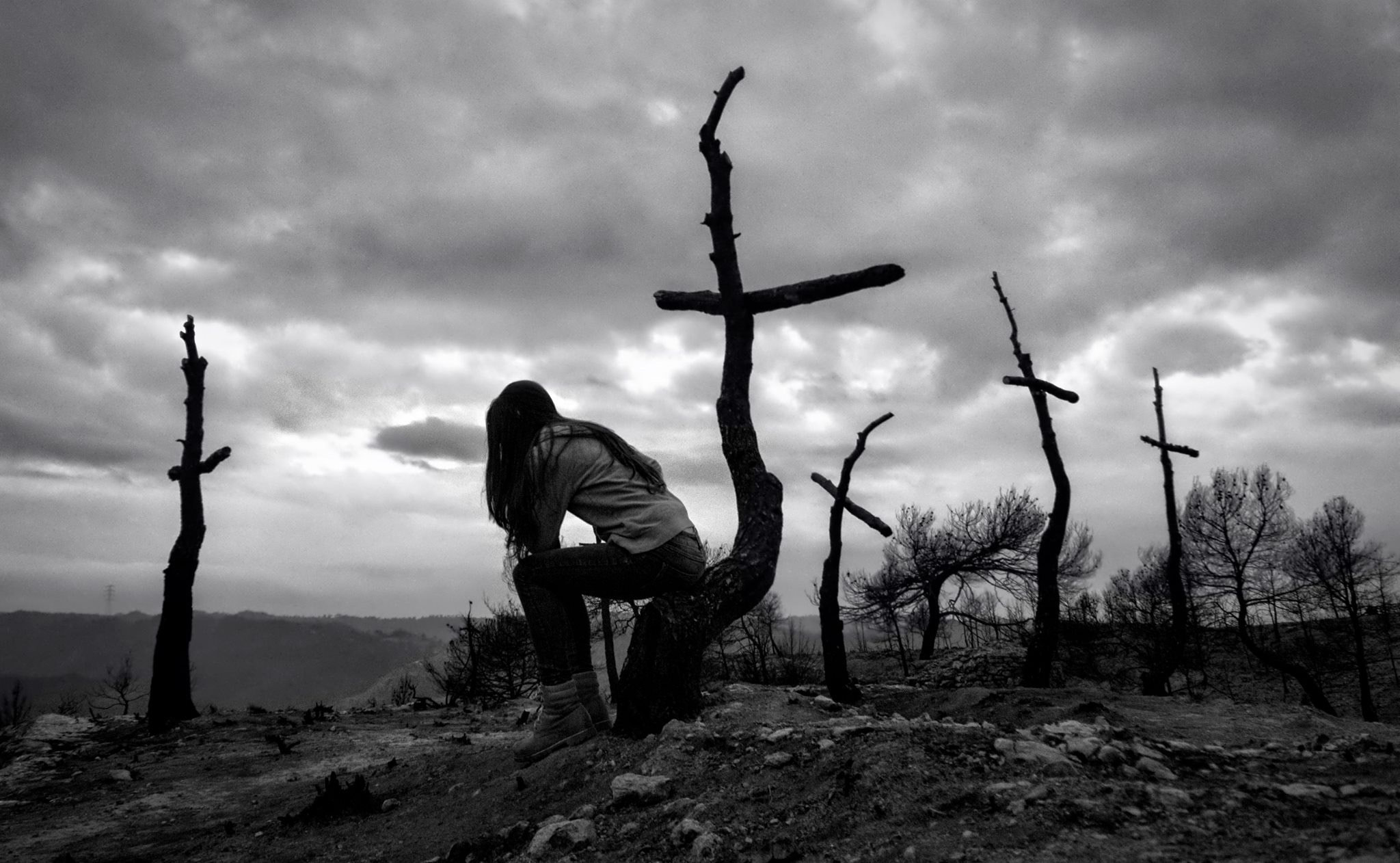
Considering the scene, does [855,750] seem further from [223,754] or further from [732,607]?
[223,754]

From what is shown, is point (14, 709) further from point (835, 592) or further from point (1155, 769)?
point (1155, 769)

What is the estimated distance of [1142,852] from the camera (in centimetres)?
193

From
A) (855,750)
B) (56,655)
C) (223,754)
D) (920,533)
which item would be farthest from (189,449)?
(56,655)

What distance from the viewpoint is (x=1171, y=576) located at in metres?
12.0

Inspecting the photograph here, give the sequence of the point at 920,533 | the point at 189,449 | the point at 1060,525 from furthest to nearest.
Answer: the point at 920,533 → the point at 189,449 → the point at 1060,525

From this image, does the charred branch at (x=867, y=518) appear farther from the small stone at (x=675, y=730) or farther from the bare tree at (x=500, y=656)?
the bare tree at (x=500, y=656)

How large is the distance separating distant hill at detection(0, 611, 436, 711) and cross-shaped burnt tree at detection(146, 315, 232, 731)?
523 feet

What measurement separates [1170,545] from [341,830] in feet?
42.3

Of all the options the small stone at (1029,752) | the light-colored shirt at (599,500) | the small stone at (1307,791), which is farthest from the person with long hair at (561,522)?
the small stone at (1307,791)

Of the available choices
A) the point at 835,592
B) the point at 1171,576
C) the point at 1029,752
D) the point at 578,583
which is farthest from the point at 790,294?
the point at 1171,576

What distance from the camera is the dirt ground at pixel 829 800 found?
211 centimetres

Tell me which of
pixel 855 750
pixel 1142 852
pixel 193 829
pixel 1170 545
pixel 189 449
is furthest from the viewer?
pixel 1170 545

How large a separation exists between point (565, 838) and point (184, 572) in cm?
1068

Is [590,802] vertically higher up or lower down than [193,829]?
higher up
